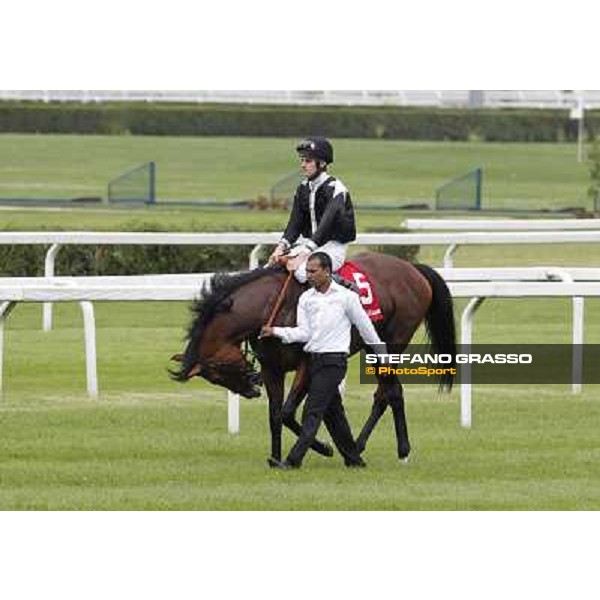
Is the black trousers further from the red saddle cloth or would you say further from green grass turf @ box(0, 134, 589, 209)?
green grass turf @ box(0, 134, 589, 209)

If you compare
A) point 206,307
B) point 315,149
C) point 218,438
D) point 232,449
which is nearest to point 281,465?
point 232,449

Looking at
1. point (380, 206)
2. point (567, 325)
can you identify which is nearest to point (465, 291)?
point (567, 325)

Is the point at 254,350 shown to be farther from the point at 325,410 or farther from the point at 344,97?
the point at 344,97

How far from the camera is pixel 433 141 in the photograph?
4584 cm

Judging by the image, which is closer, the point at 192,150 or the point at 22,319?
the point at 22,319

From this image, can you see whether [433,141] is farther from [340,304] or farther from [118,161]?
[340,304]

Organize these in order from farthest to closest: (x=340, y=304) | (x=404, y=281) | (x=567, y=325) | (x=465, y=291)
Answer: (x=567, y=325) → (x=465, y=291) → (x=404, y=281) → (x=340, y=304)

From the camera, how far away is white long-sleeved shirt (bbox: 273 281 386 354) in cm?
989

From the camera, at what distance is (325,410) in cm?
990

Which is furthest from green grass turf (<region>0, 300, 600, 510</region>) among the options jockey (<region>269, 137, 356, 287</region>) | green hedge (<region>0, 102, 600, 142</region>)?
green hedge (<region>0, 102, 600, 142</region>)

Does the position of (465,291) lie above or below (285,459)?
above

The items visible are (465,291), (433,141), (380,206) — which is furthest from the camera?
(433,141)

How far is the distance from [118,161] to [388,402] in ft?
98.2

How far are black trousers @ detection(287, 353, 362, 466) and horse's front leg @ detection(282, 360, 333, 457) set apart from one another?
13cm
